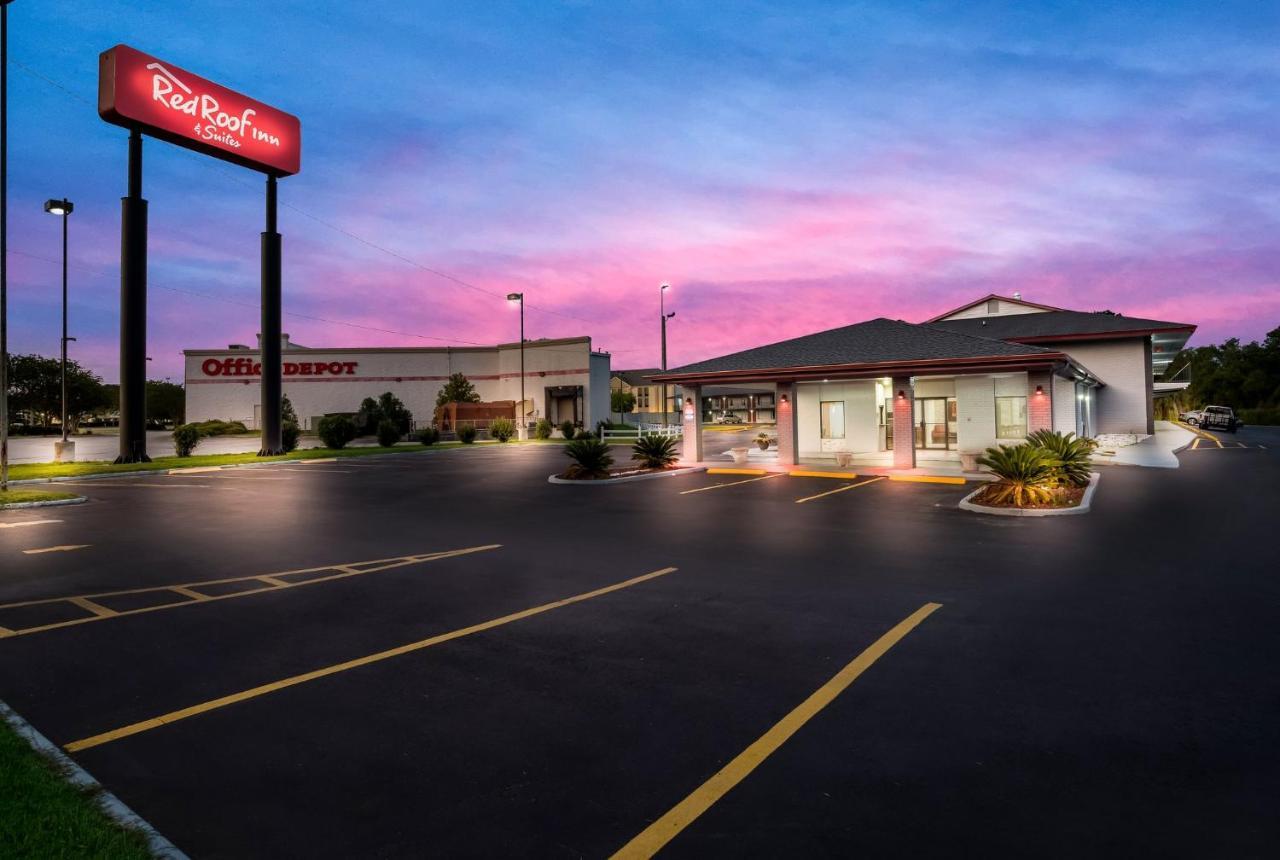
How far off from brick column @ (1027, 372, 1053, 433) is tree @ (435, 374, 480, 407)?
149 ft

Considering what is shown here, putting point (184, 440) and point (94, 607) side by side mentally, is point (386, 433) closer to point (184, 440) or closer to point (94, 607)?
point (184, 440)

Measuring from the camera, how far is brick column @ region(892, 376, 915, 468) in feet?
78.1

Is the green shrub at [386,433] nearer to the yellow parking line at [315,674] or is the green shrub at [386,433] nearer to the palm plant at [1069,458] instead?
the palm plant at [1069,458]

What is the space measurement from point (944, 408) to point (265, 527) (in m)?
25.7

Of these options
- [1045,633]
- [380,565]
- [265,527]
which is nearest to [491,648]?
[380,565]

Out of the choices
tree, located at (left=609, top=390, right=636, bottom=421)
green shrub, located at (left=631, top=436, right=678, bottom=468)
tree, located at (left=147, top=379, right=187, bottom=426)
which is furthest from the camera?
tree, located at (left=147, top=379, right=187, bottom=426)

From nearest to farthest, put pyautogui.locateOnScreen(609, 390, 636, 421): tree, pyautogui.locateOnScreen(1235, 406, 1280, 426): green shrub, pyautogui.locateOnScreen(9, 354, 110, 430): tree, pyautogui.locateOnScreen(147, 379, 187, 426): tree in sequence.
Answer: pyautogui.locateOnScreen(1235, 406, 1280, 426): green shrub, pyautogui.locateOnScreen(9, 354, 110, 430): tree, pyautogui.locateOnScreen(609, 390, 636, 421): tree, pyautogui.locateOnScreen(147, 379, 187, 426): tree

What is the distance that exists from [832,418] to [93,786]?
29.5 metres

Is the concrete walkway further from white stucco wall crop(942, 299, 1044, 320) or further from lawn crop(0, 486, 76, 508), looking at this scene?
lawn crop(0, 486, 76, 508)

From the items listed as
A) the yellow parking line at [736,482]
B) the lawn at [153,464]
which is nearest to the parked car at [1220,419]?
the yellow parking line at [736,482]

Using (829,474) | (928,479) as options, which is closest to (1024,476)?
(928,479)

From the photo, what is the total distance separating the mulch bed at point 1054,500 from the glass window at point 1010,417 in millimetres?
13149

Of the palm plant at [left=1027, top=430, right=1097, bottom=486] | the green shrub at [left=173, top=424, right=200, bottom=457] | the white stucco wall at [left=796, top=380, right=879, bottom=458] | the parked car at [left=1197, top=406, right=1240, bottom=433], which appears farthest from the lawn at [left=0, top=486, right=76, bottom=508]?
the parked car at [left=1197, top=406, right=1240, bottom=433]

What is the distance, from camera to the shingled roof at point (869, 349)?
2383 centimetres
